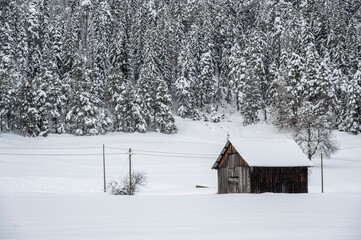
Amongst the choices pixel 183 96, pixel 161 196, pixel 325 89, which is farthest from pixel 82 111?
pixel 325 89

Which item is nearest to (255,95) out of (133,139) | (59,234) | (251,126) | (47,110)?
(251,126)

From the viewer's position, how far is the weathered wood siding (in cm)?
3050

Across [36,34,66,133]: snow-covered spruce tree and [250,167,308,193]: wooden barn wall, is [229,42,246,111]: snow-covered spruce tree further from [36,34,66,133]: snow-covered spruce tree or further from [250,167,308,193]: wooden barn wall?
[250,167,308,193]: wooden barn wall

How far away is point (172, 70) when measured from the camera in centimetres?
7988

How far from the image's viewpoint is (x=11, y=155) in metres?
47.9

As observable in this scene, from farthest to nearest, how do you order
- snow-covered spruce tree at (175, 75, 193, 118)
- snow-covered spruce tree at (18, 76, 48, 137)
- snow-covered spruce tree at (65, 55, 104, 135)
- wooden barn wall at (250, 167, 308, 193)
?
1. snow-covered spruce tree at (175, 75, 193, 118)
2. snow-covered spruce tree at (65, 55, 104, 135)
3. snow-covered spruce tree at (18, 76, 48, 137)
4. wooden barn wall at (250, 167, 308, 193)

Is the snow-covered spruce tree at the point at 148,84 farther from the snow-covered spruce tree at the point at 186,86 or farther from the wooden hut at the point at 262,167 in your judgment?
the wooden hut at the point at 262,167

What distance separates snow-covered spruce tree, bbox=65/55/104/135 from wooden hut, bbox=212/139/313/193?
32.2 meters

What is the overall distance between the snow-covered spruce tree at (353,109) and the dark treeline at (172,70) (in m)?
0.17

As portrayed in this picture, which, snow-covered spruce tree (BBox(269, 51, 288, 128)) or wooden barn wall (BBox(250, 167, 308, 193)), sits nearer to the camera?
wooden barn wall (BBox(250, 167, 308, 193))

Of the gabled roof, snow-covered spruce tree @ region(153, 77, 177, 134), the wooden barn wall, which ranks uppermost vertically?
snow-covered spruce tree @ region(153, 77, 177, 134)

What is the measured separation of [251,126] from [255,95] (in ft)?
19.4

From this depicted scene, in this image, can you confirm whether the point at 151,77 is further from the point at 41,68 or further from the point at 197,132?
the point at 41,68

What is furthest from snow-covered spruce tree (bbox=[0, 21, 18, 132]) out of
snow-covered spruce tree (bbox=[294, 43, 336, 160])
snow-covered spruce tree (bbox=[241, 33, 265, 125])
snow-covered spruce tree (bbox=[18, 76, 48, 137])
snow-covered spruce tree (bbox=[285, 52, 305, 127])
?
snow-covered spruce tree (bbox=[285, 52, 305, 127])
